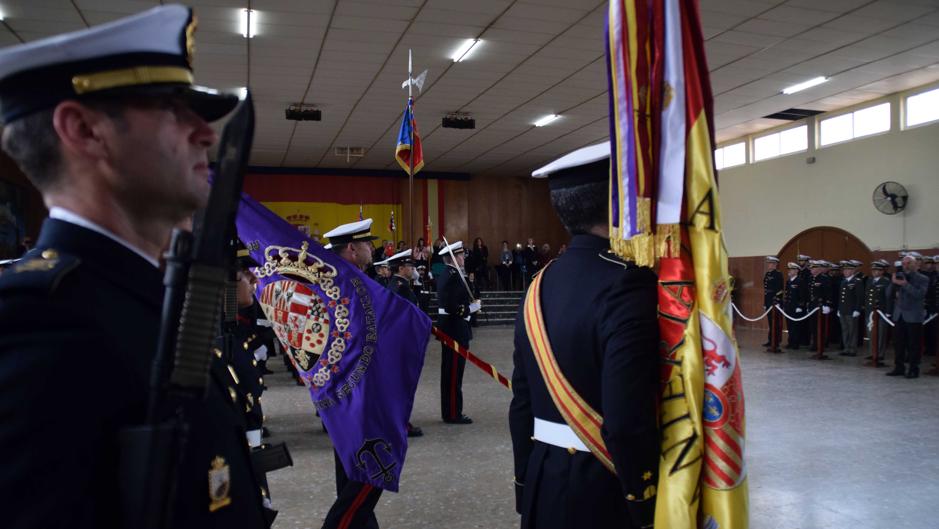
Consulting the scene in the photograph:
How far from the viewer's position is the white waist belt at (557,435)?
1717 millimetres

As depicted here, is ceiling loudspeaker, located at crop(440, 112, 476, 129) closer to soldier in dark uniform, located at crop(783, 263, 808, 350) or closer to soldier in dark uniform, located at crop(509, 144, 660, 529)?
soldier in dark uniform, located at crop(783, 263, 808, 350)

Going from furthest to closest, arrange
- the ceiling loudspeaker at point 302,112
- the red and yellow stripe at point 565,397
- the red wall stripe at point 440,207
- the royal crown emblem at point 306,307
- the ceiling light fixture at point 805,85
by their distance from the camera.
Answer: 1. the red wall stripe at point 440,207
2. the ceiling loudspeaker at point 302,112
3. the ceiling light fixture at point 805,85
4. the royal crown emblem at point 306,307
5. the red and yellow stripe at point 565,397

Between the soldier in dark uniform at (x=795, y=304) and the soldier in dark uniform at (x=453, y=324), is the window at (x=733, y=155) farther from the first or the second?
the soldier in dark uniform at (x=453, y=324)

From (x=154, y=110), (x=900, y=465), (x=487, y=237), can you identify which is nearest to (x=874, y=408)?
(x=900, y=465)

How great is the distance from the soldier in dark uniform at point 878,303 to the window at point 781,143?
4665 mm

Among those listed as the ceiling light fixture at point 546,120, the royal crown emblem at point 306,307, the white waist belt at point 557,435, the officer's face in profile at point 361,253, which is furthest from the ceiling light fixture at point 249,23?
the white waist belt at point 557,435

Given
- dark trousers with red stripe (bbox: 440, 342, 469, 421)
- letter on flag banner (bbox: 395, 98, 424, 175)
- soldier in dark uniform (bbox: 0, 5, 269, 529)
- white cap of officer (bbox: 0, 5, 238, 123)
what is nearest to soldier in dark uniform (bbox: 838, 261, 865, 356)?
dark trousers with red stripe (bbox: 440, 342, 469, 421)

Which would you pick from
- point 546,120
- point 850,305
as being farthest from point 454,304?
point 546,120

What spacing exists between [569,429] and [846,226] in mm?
13522

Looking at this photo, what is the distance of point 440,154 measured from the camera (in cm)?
1742

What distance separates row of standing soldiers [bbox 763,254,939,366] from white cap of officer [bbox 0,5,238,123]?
10.7 m

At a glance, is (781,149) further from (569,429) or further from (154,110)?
(154,110)

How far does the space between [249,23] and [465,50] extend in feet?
9.56

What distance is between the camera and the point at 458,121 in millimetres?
12891
